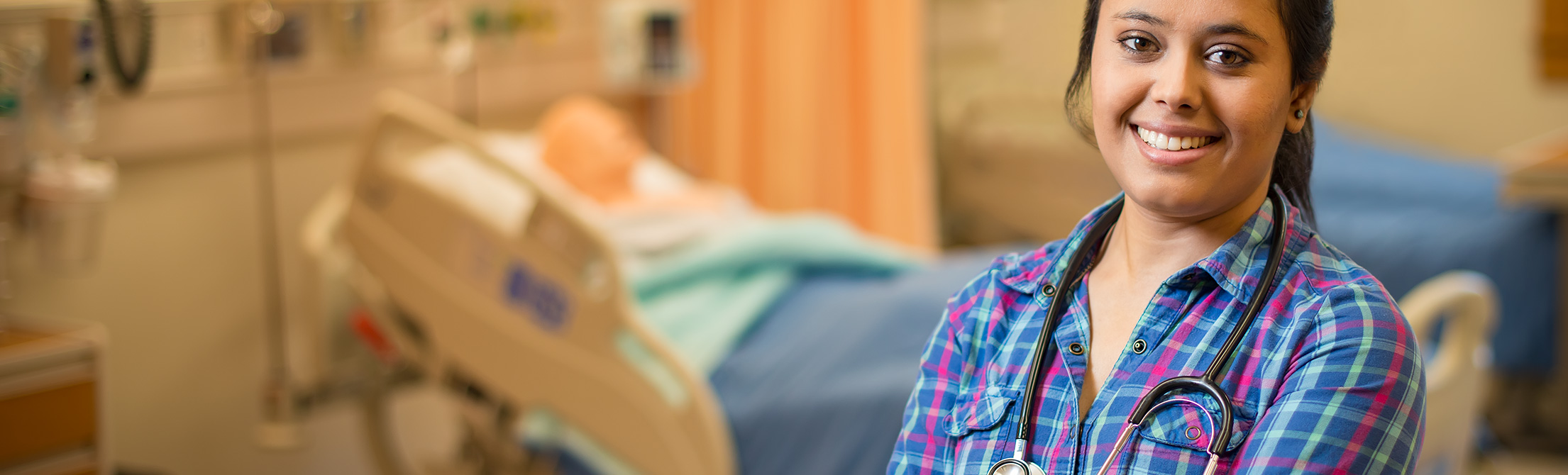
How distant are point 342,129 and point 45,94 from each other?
0.96 m

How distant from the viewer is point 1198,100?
22.9 inches

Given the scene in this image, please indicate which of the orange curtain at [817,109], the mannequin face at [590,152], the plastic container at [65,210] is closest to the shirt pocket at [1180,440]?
the plastic container at [65,210]

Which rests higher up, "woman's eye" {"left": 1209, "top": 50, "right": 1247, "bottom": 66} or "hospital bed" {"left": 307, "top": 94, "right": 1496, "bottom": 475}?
"woman's eye" {"left": 1209, "top": 50, "right": 1247, "bottom": 66}

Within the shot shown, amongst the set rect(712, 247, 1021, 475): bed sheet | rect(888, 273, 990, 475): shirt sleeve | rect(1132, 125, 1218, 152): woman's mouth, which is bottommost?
rect(712, 247, 1021, 475): bed sheet

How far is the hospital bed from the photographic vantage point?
1863 mm

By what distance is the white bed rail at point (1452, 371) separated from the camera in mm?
1584

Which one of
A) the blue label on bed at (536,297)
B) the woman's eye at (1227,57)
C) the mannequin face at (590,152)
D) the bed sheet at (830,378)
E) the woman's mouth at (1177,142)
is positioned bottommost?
the bed sheet at (830,378)

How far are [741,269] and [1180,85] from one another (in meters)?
1.90

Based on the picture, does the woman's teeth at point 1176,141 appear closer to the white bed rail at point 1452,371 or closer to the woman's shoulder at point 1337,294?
the woman's shoulder at point 1337,294

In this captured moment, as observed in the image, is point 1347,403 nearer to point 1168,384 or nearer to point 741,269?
point 1168,384

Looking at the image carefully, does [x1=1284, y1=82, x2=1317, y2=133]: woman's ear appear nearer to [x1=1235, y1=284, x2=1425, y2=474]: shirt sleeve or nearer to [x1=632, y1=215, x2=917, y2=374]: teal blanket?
[x1=1235, y1=284, x2=1425, y2=474]: shirt sleeve

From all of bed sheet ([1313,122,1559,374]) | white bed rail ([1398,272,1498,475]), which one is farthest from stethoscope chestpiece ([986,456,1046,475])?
bed sheet ([1313,122,1559,374])

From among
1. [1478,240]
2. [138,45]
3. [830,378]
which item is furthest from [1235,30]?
[1478,240]

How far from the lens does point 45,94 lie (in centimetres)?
188
